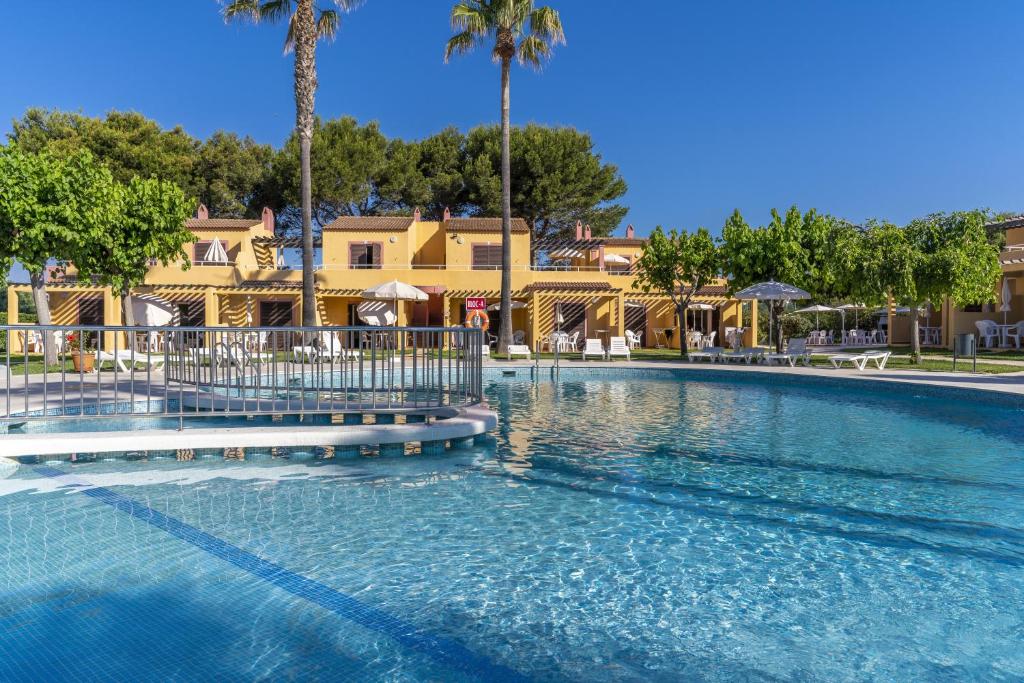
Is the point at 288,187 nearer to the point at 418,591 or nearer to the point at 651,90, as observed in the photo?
the point at 651,90

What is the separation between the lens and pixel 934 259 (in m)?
17.6

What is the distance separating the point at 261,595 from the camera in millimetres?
3816

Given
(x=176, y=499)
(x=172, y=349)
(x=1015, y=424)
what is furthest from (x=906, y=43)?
(x=176, y=499)

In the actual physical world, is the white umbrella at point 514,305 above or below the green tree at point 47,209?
below

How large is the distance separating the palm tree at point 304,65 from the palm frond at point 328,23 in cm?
30

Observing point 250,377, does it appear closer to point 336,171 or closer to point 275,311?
point 275,311

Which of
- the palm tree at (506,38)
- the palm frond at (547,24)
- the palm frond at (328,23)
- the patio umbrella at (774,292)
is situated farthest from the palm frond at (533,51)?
the patio umbrella at (774,292)

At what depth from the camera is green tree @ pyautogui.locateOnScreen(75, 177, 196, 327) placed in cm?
1728

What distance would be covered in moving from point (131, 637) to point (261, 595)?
689mm

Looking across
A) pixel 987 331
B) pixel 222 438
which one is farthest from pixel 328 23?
pixel 987 331

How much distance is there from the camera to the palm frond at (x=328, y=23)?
69.2 ft

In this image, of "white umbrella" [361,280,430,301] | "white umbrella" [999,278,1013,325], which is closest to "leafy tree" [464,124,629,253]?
"white umbrella" [361,280,430,301]

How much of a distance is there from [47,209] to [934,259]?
23.2 m

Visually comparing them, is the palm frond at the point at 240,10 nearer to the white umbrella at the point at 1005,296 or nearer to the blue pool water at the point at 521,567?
the blue pool water at the point at 521,567
